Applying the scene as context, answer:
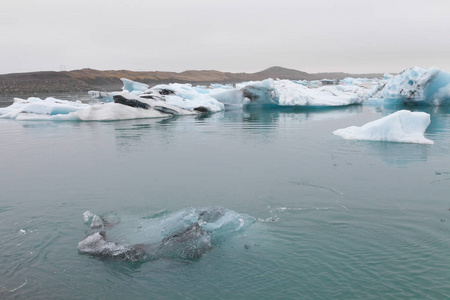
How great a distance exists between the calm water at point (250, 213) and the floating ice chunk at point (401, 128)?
0.49 meters

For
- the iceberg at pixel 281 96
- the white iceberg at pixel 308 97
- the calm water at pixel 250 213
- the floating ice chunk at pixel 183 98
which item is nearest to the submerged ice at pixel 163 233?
the calm water at pixel 250 213

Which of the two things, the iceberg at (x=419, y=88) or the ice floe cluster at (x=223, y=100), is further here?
the iceberg at (x=419, y=88)

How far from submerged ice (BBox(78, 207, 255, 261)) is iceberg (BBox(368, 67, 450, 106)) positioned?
758 inches

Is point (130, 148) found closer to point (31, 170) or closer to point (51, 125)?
point (31, 170)

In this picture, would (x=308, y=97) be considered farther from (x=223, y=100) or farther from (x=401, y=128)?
(x=401, y=128)

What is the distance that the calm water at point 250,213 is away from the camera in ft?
12.5

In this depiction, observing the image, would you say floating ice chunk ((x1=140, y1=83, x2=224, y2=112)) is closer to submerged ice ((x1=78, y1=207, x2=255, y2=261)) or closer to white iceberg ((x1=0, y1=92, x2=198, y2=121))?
white iceberg ((x1=0, y1=92, x2=198, y2=121))

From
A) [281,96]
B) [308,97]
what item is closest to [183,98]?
[281,96]

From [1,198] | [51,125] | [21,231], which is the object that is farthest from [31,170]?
[51,125]

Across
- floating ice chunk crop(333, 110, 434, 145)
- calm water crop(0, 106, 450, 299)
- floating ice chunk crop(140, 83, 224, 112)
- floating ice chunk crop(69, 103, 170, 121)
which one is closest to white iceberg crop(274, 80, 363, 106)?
floating ice chunk crop(140, 83, 224, 112)

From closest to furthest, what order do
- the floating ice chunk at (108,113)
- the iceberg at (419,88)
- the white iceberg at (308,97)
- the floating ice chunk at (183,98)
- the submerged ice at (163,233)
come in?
1. the submerged ice at (163,233)
2. the floating ice chunk at (108,113)
3. the iceberg at (419,88)
4. the floating ice chunk at (183,98)
5. the white iceberg at (308,97)

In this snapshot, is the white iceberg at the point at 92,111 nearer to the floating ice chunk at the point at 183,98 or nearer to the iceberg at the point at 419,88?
the floating ice chunk at the point at 183,98

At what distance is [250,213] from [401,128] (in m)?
7.31

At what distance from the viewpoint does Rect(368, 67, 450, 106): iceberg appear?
20594 millimetres
